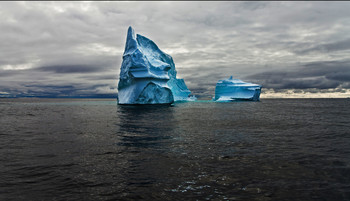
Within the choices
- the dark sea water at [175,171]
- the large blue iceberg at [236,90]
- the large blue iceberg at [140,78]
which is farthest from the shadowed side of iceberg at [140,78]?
the dark sea water at [175,171]

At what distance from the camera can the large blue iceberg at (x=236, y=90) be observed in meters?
63.1

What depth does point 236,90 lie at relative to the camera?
64500 millimetres

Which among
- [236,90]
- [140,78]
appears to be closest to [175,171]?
[140,78]

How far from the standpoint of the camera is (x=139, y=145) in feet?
29.2

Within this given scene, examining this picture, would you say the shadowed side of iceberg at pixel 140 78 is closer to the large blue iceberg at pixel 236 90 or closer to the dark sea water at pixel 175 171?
the large blue iceberg at pixel 236 90

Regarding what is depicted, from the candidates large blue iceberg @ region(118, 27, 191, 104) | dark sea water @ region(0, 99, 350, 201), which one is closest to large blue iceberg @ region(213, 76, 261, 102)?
large blue iceberg @ region(118, 27, 191, 104)

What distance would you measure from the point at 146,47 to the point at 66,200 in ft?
149

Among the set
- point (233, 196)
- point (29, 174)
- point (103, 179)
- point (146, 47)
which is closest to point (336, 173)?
point (233, 196)

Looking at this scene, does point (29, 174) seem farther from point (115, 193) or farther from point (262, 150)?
point (262, 150)

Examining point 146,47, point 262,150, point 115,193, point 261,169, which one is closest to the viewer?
point 115,193

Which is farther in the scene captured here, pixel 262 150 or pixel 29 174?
pixel 262 150

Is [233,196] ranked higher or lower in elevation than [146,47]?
lower

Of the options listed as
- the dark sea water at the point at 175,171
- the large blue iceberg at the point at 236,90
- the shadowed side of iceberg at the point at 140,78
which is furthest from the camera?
the large blue iceberg at the point at 236,90

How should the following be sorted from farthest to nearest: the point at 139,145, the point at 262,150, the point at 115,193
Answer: the point at 139,145
the point at 262,150
the point at 115,193
